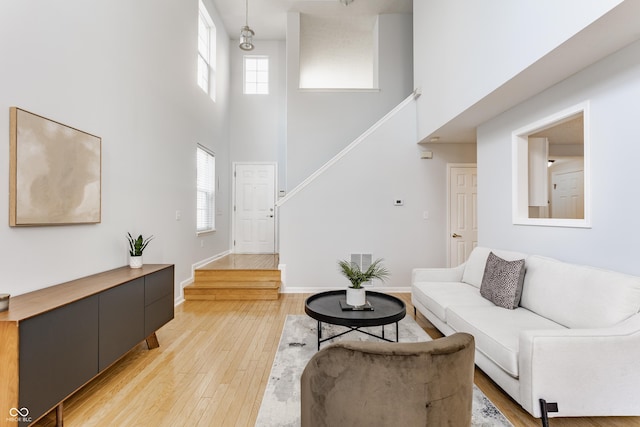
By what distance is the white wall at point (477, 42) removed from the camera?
210 cm

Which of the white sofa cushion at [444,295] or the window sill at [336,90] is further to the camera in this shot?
the window sill at [336,90]

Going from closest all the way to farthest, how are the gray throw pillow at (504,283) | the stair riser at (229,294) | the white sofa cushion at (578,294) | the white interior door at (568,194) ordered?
the white sofa cushion at (578,294) < the gray throw pillow at (504,283) < the stair riser at (229,294) < the white interior door at (568,194)

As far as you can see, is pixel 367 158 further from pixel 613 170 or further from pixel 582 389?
pixel 582 389

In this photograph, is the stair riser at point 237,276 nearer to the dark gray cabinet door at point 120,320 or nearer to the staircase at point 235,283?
the staircase at point 235,283

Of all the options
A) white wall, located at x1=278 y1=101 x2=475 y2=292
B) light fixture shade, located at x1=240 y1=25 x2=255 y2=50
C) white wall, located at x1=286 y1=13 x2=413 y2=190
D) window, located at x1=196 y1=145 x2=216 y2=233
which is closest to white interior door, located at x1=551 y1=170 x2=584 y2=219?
white wall, located at x1=278 y1=101 x2=475 y2=292

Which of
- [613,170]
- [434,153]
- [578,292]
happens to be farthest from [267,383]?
[434,153]

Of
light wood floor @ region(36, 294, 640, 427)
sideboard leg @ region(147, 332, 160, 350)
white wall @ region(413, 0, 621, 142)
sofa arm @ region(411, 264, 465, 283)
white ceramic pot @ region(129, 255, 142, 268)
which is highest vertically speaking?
white wall @ region(413, 0, 621, 142)

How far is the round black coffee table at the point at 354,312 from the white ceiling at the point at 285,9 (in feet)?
18.1

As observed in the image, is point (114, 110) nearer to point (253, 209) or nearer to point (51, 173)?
point (51, 173)

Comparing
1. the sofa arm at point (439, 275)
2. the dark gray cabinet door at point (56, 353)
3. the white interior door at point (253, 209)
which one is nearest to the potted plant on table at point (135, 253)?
the dark gray cabinet door at point (56, 353)

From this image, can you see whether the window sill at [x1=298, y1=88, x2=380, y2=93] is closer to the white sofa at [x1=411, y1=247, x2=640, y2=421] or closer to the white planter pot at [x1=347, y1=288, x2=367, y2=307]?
the white planter pot at [x1=347, y1=288, x2=367, y2=307]

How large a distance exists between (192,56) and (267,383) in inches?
188

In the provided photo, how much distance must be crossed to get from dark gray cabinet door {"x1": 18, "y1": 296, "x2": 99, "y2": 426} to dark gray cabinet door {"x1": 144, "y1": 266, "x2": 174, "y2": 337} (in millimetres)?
634

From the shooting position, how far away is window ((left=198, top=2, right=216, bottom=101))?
18.0 feet
